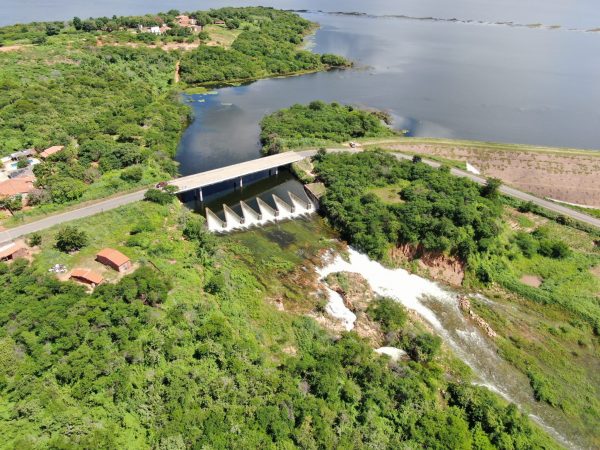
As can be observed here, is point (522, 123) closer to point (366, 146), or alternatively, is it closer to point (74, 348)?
point (366, 146)

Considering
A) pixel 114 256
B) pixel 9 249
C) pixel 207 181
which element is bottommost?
pixel 207 181

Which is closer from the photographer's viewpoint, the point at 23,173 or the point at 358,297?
the point at 358,297

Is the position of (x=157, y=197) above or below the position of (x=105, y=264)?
above

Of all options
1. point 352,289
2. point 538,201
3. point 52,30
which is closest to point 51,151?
point 352,289

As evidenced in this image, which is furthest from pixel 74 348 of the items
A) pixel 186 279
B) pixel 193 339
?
pixel 186 279

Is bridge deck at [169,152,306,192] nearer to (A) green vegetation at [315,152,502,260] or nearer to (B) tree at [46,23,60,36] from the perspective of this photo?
(A) green vegetation at [315,152,502,260]

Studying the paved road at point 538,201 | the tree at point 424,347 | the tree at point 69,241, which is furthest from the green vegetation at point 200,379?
the paved road at point 538,201

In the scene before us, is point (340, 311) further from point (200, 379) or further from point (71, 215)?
point (71, 215)

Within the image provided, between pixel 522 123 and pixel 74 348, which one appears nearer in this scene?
pixel 74 348
